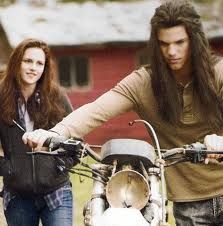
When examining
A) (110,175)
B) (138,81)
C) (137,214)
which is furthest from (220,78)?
(137,214)

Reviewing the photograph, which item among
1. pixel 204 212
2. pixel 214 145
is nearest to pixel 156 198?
pixel 214 145

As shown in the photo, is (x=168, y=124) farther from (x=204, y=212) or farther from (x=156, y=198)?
(x=156, y=198)

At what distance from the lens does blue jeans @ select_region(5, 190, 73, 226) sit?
4804mm

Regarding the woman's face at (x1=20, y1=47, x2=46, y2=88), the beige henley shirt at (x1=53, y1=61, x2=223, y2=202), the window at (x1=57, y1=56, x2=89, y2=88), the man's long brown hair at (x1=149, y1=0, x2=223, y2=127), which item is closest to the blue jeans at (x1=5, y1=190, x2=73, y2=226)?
the woman's face at (x1=20, y1=47, x2=46, y2=88)

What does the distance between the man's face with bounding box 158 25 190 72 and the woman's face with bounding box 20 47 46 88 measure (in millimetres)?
1657

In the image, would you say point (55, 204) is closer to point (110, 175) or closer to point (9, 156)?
point (9, 156)

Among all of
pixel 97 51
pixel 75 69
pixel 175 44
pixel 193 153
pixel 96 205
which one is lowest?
pixel 96 205

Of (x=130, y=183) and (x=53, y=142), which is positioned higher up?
(x=53, y=142)

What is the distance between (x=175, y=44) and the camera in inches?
133

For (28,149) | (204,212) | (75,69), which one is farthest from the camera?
(75,69)

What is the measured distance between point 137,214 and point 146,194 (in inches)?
6.1

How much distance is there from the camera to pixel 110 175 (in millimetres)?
3250

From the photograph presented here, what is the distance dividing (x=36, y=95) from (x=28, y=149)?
0.37 meters

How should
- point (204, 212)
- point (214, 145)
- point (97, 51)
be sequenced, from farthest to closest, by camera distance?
point (97, 51) → point (204, 212) → point (214, 145)
